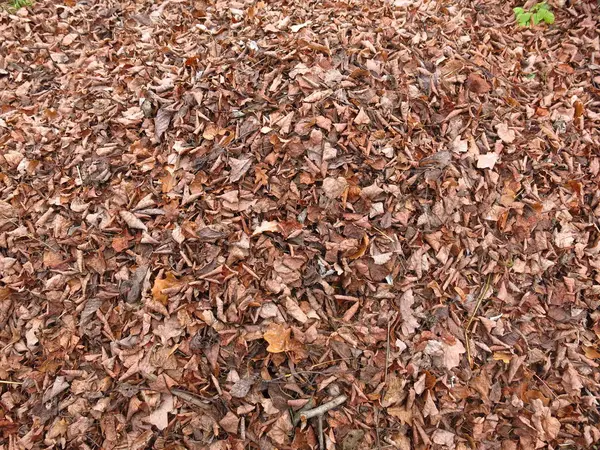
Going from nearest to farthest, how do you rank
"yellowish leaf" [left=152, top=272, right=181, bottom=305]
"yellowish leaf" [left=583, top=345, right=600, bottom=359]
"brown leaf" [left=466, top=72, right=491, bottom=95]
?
"yellowish leaf" [left=152, top=272, right=181, bottom=305]
"yellowish leaf" [left=583, top=345, right=600, bottom=359]
"brown leaf" [left=466, top=72, right=491, bottom=95]

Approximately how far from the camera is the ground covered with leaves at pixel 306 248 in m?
2.53

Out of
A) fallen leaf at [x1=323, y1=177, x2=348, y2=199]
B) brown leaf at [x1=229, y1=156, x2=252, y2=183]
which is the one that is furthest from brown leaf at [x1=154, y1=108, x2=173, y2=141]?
fallen leaf at [x1=323, y1=177, x2=348, y2=199]

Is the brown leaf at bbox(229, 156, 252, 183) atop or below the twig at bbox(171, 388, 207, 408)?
atop

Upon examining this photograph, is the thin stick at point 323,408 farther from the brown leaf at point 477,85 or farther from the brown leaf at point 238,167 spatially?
the brown leaf at point 477,85

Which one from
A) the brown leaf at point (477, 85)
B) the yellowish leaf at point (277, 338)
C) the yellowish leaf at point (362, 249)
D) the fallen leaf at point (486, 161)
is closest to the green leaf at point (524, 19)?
the brown leaf at point (477, 85)

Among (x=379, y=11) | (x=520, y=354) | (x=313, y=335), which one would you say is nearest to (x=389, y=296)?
(x=313, y=335)

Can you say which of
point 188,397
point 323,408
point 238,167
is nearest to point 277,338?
point 323,408

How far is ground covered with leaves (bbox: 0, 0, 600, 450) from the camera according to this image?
8.29 ft

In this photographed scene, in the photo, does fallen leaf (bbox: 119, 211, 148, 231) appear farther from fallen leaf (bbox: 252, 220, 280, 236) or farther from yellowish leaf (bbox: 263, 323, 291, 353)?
yellowish leaf (bbox: 263, 323, 291, 353)

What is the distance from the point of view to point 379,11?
11.8 ft

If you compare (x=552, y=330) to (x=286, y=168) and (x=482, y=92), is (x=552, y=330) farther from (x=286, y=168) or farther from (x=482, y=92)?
(x=286, y=168)

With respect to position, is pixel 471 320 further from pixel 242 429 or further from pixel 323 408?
pixel 242 429

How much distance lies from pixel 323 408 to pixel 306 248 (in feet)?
2.66

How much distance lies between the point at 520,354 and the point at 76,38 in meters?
3.95
